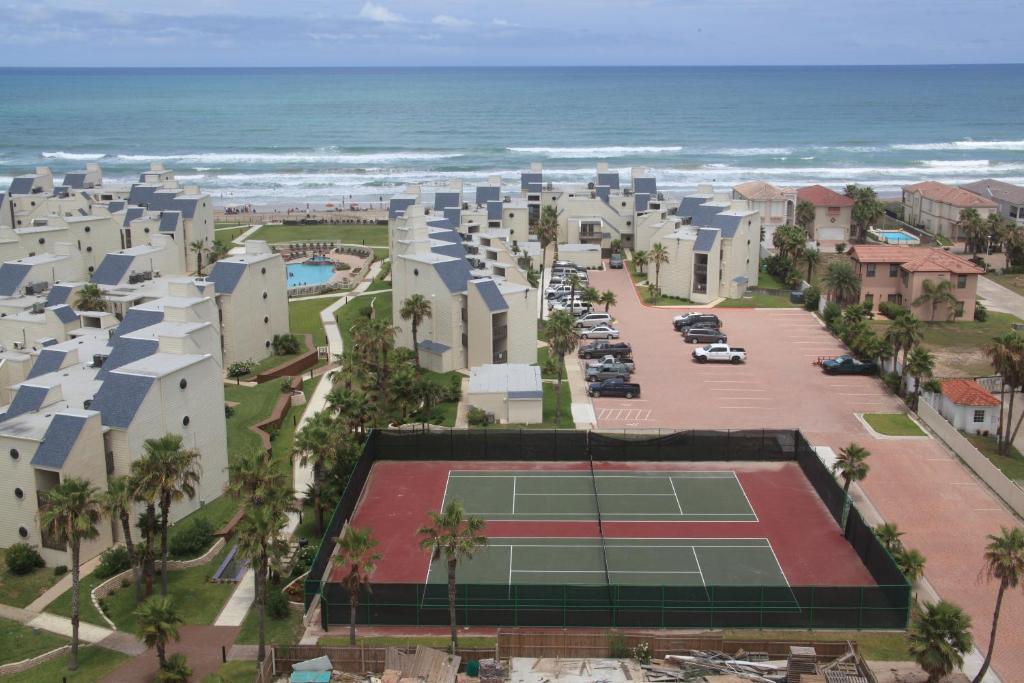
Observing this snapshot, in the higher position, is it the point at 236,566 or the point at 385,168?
the point at 385,168

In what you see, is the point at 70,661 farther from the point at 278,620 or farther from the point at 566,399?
the point at 566,399

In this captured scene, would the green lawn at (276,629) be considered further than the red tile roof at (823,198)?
No

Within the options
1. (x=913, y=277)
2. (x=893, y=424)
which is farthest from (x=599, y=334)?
(x=913, y=277)

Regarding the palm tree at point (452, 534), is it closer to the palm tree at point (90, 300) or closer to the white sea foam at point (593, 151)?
the palm tree at point (90, 300)

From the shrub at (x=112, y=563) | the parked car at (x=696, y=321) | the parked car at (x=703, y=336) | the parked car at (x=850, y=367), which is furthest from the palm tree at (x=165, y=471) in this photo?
the parked car at (x=696, y=321)

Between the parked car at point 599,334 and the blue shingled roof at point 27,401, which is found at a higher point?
the blue shingled roof at point 27,401

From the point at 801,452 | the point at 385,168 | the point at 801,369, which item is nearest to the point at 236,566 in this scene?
the point at 801,452
